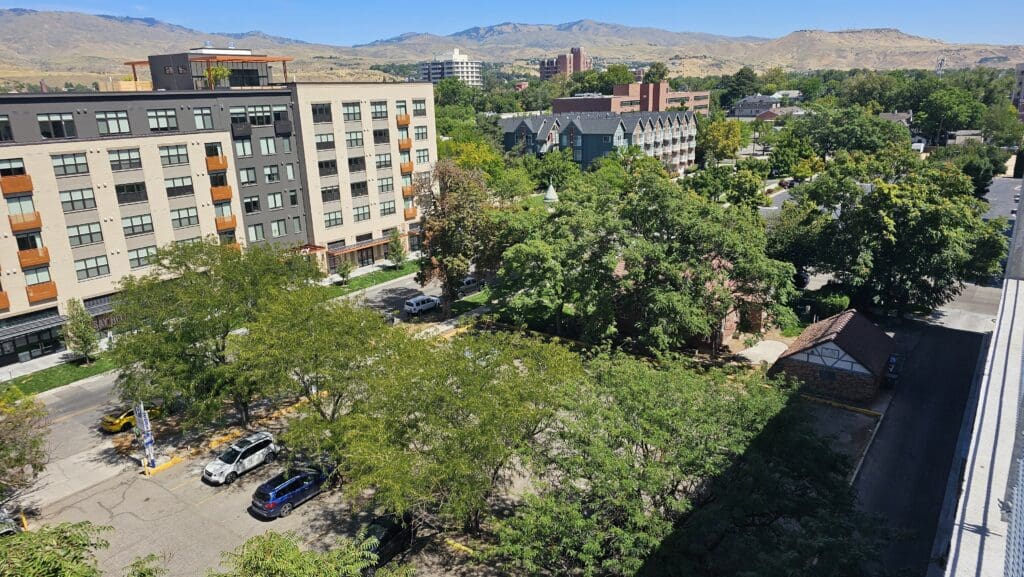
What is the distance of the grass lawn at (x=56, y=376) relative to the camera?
3559 cm

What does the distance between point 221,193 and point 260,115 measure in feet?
23.4

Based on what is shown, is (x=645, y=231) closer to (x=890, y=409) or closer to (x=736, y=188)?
(x=890, y=409)

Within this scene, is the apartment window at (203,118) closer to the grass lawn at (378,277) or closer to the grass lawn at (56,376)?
the grass lawn at (378,277)

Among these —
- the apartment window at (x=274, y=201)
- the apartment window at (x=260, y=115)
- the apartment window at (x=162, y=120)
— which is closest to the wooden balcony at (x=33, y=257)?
the apartment window at (x=162, y=120)

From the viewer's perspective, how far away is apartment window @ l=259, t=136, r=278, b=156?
4916 centimetres

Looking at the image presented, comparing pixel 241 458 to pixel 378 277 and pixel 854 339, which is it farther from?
pixel 854 339

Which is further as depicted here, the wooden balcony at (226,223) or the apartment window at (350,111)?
the apartment window at (350,111)

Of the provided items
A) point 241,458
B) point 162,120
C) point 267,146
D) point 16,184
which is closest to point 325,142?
point 267,146

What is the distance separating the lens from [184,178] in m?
44.4

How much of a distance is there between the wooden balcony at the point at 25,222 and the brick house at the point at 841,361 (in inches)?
1725

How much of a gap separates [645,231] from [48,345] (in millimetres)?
37939

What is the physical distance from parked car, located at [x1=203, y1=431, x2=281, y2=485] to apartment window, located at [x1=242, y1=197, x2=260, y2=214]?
2605 cm

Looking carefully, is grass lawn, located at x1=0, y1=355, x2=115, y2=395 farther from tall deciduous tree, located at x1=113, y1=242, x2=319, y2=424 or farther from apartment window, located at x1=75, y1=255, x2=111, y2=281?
tall deciduous tree, located at x1=113, y1=242, x2=319, y2=424

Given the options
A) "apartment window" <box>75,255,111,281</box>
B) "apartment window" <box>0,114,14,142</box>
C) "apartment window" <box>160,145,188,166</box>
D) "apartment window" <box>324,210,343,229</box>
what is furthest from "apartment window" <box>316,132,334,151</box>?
"apartment window" <box>0,114,14,142</box>
